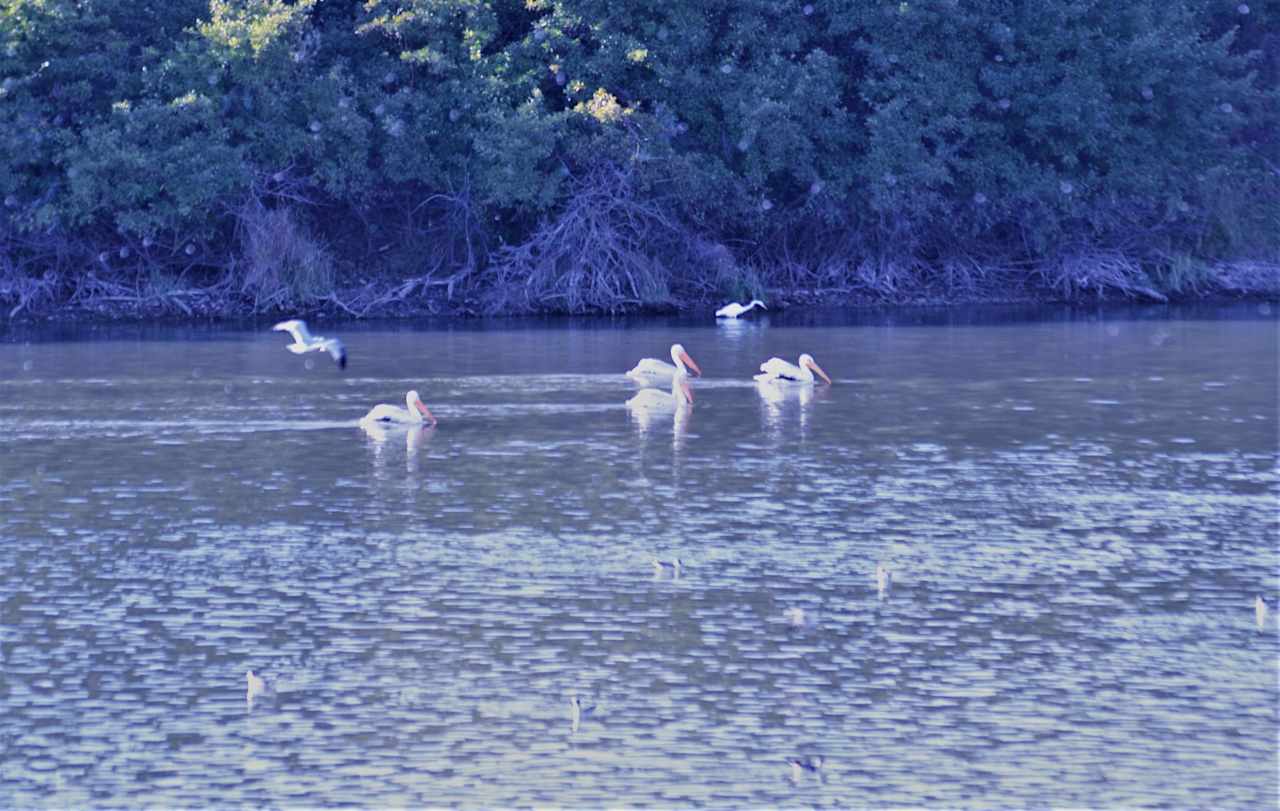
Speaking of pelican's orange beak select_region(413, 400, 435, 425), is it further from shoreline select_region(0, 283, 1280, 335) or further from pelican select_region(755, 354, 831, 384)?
shoreline select_region(0, 283, 1280, 335)

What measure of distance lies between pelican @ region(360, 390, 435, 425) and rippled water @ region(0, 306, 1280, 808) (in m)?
0.34

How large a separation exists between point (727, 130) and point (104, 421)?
759 inches

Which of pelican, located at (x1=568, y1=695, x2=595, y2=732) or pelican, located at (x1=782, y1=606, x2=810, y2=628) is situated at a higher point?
pelican, located at (x1=782, y1=606, x2=810, y2=628)

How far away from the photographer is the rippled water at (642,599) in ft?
32.9

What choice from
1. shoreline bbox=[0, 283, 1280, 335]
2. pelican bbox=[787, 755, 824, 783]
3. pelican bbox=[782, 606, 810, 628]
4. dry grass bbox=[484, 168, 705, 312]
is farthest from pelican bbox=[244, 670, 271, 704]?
dry grass bbox=[484, 168, 705, 312]

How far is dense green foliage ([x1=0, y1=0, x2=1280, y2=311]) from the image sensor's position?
1441 inches

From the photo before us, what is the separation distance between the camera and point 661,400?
75.6 feet

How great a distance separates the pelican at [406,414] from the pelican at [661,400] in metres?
2.48

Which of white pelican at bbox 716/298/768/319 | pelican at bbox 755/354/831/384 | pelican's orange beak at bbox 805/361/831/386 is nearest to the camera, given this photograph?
pelican at bbox 755/354/831/384

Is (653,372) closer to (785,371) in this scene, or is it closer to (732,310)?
(785,371)

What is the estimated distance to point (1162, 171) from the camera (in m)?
42.1

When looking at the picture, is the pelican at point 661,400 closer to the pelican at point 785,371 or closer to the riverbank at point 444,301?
the pelican at point 785,371

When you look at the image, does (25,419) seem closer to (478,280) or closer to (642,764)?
(642,764)

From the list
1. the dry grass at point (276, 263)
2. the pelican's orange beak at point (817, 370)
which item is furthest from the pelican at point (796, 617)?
the dry grass at point (276, 263)
